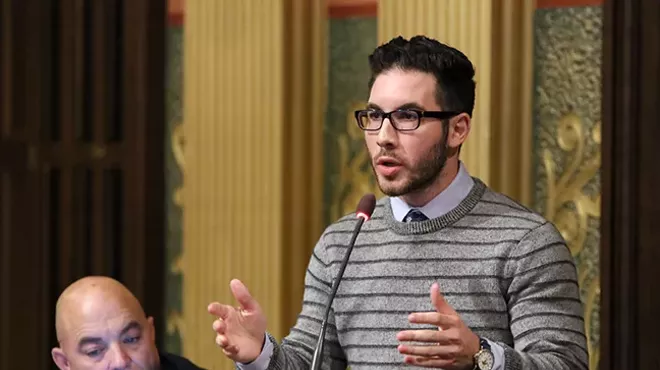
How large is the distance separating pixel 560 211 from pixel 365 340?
0.83m

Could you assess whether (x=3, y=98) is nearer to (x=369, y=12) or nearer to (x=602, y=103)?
(x=369, y=12)

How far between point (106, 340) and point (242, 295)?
491 millimetres

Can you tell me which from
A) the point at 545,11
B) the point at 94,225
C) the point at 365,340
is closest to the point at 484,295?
the point at 365,340

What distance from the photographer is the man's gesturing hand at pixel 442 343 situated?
1648 mm

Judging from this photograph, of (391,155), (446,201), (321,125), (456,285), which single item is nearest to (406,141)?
(391,155)

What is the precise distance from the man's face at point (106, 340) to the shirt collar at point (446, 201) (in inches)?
23.9

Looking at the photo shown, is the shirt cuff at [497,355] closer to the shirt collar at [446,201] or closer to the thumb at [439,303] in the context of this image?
the thumb at [439,303]

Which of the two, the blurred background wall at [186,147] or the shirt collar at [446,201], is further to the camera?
the blurred background wall at [186,147]

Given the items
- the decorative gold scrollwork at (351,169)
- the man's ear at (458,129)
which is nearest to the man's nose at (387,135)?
the man's ear at (458,129)

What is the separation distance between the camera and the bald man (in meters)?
2.24

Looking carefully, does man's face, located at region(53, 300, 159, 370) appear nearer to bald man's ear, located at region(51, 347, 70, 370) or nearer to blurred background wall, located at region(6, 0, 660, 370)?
bald man's ear, located at region(51, 347, 70, 370)

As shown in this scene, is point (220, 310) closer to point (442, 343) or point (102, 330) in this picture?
point (442, 343)

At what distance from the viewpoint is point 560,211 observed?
2643 millimetres

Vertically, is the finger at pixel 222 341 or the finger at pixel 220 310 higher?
the finger at pixel 220 310
